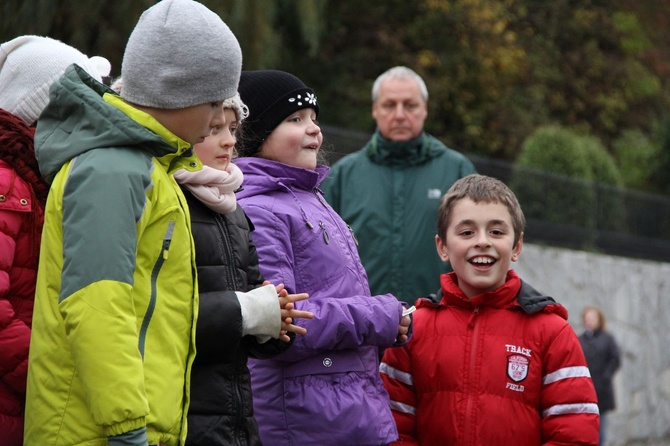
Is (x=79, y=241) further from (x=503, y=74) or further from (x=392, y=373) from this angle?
(x=503, y=74)

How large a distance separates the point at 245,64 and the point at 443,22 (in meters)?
8.78

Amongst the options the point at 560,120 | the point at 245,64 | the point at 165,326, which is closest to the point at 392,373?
the point at 165,326

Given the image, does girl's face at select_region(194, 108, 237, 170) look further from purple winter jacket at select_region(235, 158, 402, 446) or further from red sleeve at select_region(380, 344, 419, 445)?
red sleeve at select_region(380, 344, 419, 445)

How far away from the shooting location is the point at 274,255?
441cm

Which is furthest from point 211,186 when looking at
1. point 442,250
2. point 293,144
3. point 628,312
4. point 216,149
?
point 628,312

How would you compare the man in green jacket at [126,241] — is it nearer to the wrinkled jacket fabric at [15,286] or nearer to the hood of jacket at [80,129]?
the hood of jacket at [80,129]

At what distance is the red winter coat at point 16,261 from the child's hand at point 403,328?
1.44m

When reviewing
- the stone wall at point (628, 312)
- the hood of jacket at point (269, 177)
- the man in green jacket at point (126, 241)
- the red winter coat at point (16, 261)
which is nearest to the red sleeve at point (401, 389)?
the hood of jacket at point (269, 177)

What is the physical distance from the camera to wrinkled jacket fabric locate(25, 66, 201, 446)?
3.11m

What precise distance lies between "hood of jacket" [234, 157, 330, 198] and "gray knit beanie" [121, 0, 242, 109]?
43.4 inches

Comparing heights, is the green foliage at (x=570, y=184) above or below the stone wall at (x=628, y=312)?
above

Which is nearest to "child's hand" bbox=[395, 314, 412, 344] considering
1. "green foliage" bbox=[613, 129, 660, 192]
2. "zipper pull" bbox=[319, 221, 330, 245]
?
"zipper pull" bbox=[319, 221, 330, 245]

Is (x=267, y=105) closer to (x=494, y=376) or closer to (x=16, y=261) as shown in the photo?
(x=494, y=376)

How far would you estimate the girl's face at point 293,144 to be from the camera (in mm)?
4824
